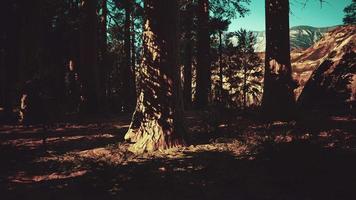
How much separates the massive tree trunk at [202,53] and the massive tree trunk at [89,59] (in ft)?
18.8

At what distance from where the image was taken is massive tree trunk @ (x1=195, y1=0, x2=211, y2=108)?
16.3 m

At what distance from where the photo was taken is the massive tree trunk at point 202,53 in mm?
16297

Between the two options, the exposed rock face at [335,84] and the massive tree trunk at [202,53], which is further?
the massive tree trunk at [202,53]

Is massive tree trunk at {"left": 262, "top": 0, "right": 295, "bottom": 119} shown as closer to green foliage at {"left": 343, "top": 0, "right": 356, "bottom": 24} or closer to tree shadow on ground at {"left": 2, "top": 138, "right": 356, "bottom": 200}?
tree shadow on ground at {"left": 2, "top": 138, "right": 356, "bottom": 200}

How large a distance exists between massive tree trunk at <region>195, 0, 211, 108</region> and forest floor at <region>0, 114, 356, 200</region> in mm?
8165

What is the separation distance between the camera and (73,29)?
20141 mm

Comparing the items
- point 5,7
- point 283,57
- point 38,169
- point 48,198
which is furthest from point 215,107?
point 5,7

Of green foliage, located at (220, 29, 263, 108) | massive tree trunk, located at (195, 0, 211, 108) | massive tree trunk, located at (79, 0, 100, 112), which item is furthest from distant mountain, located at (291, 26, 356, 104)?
green foliage, located at (220, 29, 263, 108)

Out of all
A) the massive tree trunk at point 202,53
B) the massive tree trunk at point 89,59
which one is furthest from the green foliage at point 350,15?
the massive tree trunk at point 89,59

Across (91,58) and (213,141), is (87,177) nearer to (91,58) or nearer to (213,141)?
(213,141)

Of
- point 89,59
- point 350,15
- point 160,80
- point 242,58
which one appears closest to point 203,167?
point 160,80

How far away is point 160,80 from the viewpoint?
7.52 meters

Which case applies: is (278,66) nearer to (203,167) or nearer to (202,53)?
(203,167)

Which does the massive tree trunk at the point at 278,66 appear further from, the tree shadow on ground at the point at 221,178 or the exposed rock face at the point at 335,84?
the exposed rock face at the point at 335,84
